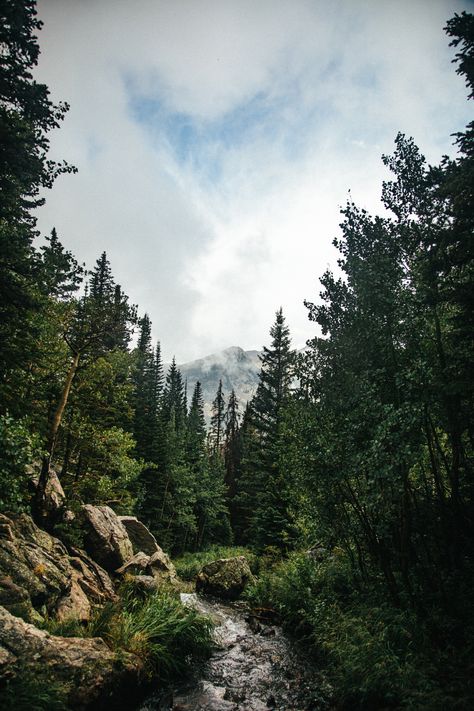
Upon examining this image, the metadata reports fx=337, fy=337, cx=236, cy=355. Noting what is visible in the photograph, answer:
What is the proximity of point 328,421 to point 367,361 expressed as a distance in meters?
2.12

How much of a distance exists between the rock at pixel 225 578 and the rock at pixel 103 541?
5161 mm

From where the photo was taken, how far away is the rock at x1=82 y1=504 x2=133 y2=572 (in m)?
13.0

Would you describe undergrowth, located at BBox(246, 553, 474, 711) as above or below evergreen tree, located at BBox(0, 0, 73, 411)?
below

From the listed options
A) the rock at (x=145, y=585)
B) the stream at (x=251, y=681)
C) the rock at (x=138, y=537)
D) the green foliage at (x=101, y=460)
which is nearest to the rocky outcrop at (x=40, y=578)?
the rock at (x=145, y=585)

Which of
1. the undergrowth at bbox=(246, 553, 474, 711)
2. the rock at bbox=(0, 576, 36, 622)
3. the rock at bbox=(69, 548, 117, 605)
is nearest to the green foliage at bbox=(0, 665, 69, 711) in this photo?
the rock at bbox=(0, 576, 36, 622)

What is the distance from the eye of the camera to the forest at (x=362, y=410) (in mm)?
7137

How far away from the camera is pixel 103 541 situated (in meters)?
13.1

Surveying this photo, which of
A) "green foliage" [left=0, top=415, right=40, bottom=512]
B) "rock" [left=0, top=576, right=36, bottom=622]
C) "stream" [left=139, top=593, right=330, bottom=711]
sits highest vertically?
"green foliage" [left=0, top=415, right=40, bottom=512]

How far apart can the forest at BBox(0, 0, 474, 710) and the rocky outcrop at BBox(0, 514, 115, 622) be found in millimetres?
1174

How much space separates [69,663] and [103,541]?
26.8ft

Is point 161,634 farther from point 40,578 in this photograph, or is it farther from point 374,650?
point 374,650

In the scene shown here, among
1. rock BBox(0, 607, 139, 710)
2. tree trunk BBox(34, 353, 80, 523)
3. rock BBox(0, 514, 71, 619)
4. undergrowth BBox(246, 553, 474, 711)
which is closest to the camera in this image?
rock BBox(0, 607, 139, 710)

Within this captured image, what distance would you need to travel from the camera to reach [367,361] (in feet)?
30.5

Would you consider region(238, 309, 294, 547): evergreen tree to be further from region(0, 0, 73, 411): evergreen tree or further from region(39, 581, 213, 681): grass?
region(0, 0, 73, 411): evergreen tree
